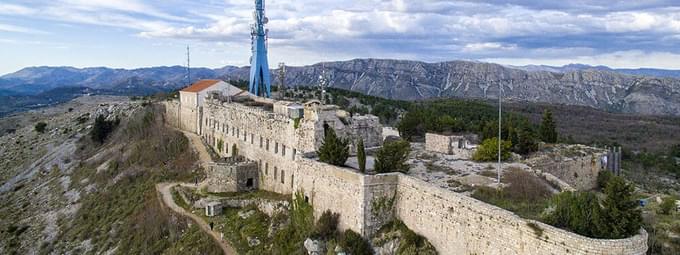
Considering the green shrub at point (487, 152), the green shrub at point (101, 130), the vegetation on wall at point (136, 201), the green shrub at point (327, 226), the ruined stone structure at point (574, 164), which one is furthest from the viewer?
the green shrub at point (101, 130)

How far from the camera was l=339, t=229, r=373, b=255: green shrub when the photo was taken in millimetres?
22189

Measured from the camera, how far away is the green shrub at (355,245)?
2219cm

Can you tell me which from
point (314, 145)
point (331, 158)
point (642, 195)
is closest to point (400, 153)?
point (331, 158)

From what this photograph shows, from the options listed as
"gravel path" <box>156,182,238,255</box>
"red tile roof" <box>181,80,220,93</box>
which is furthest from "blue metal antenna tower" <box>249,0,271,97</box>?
"gravel path" <box>156,182,238,255</box>

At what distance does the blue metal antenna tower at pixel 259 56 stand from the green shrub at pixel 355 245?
119 feet

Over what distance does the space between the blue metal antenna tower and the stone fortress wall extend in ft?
64.6

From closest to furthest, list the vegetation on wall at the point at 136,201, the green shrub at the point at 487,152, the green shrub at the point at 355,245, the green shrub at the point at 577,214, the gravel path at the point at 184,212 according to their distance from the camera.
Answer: the green shrub at the point at 577,214 → the green shrub at the point at 355,245 → the gravel path at the point at 184,212 → the green shrub at the point at 487,152 → the vegetation on wall at the point at 136,201

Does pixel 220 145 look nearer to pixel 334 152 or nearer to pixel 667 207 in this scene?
pixel 334 152

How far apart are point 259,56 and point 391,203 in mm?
37075

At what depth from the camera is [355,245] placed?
878 inches

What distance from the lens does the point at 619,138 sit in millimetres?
82000

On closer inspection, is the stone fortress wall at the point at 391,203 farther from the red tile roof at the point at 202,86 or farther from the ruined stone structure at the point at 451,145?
the red tile roof at the point at 202,86

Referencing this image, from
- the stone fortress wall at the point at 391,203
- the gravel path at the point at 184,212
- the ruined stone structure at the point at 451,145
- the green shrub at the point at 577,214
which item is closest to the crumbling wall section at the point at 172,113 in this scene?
the gravel path at the point at 184,212

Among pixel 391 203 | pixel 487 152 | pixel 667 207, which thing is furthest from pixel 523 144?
pixel 391 203
